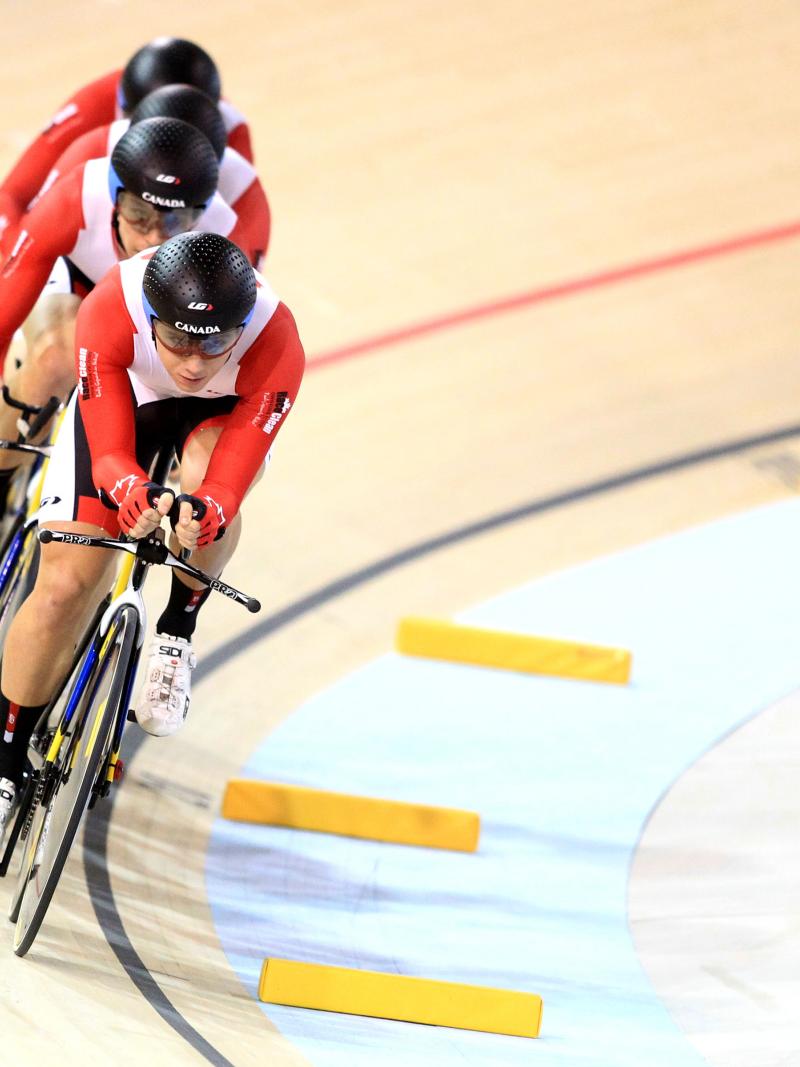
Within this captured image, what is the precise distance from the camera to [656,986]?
3.29m

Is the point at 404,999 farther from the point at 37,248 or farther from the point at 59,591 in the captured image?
the point at 37,248

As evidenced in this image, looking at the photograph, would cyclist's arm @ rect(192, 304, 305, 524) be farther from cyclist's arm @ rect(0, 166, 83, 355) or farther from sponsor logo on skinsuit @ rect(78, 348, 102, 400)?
cyclist's arm @ rect(0, 166, 83, 355)

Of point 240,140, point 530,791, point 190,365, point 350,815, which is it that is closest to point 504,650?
point 530,791

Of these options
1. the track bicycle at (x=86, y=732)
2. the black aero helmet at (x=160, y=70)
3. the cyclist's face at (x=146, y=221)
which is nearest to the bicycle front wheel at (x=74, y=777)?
the track bicycle at (x=86, y=732)

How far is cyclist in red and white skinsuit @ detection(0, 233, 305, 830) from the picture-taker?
2777mm

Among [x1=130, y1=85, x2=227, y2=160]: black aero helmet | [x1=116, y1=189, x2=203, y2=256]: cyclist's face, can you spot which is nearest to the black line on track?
[x1=116, y1=189, x2=203, y2=256]: cyclist's face

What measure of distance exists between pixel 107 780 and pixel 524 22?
19.9ft

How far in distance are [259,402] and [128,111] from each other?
153cm

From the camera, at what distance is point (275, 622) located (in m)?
4.73

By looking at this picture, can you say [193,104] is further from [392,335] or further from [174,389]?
[392,335]

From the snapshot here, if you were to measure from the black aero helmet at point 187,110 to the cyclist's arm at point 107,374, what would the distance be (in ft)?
2.86

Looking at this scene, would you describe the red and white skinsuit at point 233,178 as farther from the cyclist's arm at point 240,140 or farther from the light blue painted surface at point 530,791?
the light blue painted surface at point 530,791

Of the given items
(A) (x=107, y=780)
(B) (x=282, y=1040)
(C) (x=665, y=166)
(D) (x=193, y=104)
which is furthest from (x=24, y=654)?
(C) (x=665, y=166)

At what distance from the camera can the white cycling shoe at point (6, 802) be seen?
316 cm
